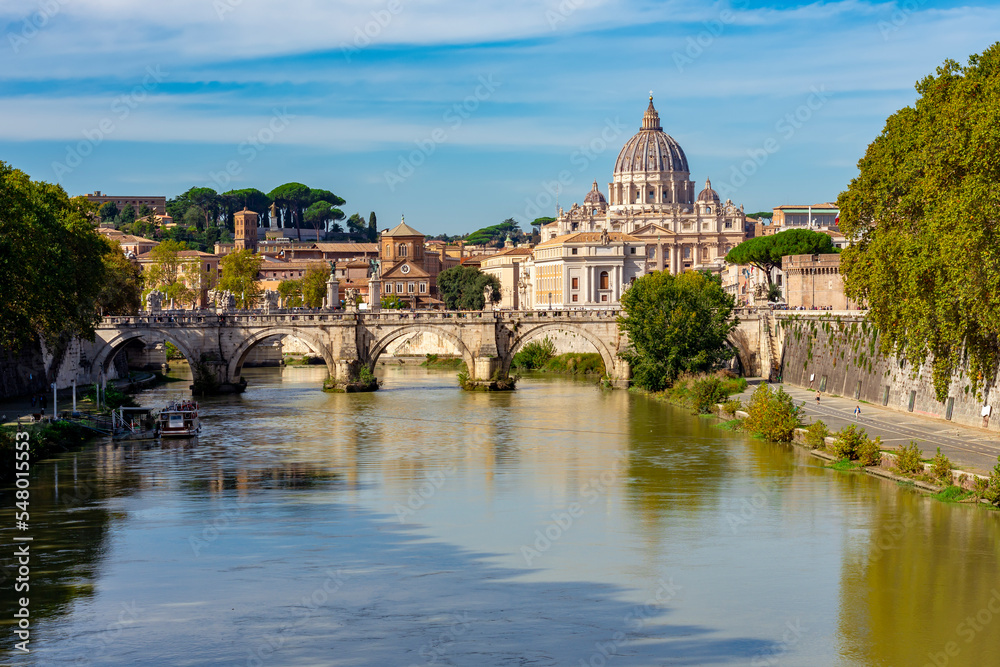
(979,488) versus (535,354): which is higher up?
(535,354)

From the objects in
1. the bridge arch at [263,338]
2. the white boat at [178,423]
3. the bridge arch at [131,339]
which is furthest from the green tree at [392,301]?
the white boat at [178,423]

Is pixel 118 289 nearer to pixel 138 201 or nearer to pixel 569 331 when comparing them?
pixel 569 331

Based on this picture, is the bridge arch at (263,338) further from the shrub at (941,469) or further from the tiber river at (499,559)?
the shrub at (941,469)

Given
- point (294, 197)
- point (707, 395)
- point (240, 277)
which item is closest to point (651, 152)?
point (294, 197)

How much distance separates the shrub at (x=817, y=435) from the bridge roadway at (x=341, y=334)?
2166cm

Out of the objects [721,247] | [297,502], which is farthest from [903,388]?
[721,247]

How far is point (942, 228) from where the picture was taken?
25.0 meters

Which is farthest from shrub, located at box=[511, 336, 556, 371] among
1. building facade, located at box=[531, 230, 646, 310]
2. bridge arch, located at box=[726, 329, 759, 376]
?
building facade, located at box=[531, 230, 646, 310]

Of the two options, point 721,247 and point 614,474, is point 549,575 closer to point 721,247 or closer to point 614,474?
point 614,474

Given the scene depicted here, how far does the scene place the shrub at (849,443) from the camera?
91.7 feet

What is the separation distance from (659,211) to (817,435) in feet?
394

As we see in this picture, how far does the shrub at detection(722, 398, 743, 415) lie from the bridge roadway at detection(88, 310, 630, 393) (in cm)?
1367

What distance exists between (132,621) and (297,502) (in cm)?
861

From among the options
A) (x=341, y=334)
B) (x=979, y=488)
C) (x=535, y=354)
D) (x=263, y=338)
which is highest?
(x=341, y=334)
